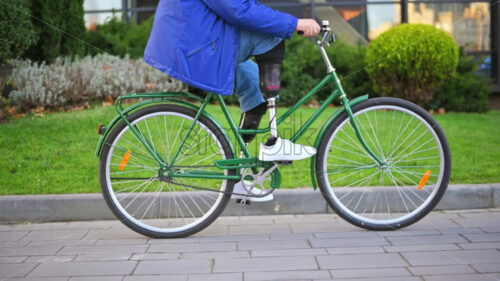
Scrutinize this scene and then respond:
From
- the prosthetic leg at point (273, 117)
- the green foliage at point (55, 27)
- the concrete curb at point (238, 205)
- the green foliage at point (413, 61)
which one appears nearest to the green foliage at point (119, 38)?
the green foliage at point (55, 27)

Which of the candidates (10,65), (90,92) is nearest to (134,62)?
(90,92)

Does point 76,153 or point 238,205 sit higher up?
point 76,153

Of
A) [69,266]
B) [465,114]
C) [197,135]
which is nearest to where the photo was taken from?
[69,266]

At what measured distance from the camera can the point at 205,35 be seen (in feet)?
12.0

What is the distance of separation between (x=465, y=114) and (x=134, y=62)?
15.7ft

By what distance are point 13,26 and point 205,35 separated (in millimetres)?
4010

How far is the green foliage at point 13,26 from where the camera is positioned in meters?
6.71

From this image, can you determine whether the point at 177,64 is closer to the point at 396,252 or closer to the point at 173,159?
the point at 173,159

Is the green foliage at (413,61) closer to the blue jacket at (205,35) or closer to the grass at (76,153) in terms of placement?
the grass at (76,153)

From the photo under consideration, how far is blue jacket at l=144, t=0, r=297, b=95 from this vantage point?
143 inches

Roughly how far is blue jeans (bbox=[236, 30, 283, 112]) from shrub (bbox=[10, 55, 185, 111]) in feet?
11.5

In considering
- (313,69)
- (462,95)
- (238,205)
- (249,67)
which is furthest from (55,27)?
(462,95)

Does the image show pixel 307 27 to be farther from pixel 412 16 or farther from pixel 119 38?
pixel 412 16

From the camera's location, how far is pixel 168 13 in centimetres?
370
